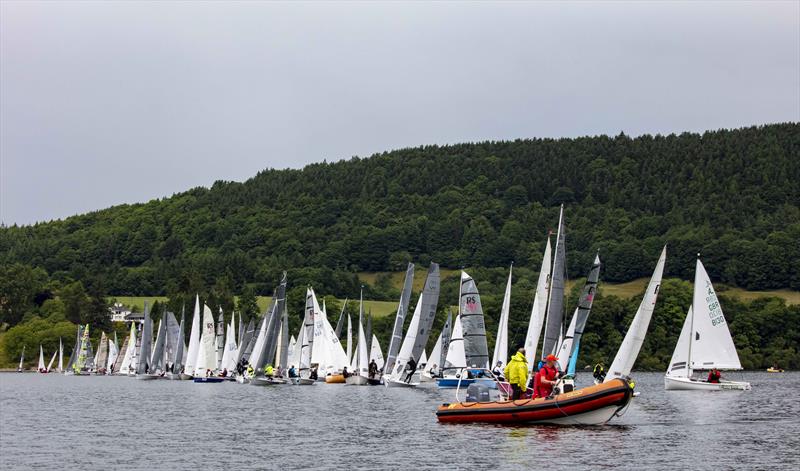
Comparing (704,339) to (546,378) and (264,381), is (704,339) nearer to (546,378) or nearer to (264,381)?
(264,381)

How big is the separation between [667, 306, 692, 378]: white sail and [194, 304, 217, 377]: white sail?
41.9 m

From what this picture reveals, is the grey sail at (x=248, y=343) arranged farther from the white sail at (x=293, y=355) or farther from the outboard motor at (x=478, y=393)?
the outboard motor at (x=478, y=393)

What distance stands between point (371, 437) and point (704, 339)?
36.9 meters

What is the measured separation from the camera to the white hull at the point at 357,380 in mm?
87250

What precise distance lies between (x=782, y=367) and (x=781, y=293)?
122 ft

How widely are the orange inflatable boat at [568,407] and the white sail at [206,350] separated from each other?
62591mm

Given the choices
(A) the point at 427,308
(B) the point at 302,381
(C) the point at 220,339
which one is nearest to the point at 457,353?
(A) the point at 427,308

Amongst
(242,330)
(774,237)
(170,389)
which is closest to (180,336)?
(242,330)

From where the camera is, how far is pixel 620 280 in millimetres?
190000

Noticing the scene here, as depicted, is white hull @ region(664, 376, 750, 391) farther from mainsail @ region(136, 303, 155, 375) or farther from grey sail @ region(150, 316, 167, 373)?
grey sail @ region(150, 316, 167, 373)

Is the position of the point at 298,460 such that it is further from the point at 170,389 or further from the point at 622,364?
the point at 170,389

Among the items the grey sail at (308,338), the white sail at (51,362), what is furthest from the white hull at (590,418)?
the white sail at (51,362)

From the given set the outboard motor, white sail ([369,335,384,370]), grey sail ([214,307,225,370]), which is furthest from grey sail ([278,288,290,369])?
the outboard motor

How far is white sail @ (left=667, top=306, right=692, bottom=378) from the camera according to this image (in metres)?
75.1
